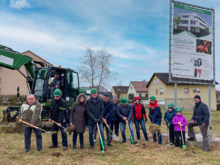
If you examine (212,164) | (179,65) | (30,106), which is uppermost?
(179,65)

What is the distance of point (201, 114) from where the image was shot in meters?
7.25

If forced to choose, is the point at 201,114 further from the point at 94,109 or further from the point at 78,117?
the point at 78,117

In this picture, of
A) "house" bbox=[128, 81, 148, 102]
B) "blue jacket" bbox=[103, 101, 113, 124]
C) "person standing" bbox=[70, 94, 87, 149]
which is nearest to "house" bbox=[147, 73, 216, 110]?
"house" bbox=[128, 81, 148, 102]

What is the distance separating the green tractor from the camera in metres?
9.56

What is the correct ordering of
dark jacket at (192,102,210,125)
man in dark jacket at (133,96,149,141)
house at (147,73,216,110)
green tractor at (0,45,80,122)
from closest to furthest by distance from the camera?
dark jacket at (192,102,210,125)
man in dark jacket at (133,96,149,141)
green tractor at (0,45,80,122)
house at (147,73,216,110)

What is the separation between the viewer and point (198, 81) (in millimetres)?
10219

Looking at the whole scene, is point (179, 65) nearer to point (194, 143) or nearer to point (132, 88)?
point (194, 143)

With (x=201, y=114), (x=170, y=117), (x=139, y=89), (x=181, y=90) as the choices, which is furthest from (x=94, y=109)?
(x=139, y=89)

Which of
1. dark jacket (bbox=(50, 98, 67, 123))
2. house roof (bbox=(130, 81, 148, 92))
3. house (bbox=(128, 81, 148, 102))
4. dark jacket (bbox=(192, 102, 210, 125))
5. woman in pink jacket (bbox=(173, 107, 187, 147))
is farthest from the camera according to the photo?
house roof (bbox=(130, 81, 148, 92))

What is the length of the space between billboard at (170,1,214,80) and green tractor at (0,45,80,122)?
4.47 metres

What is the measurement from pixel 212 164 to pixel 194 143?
203cm

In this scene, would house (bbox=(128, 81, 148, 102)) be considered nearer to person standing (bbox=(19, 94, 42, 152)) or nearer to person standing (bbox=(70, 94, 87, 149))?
person standing (bbox=(70, 94, 87, 149))

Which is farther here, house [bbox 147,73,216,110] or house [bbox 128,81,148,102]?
house [bbox 128,81,148,102]

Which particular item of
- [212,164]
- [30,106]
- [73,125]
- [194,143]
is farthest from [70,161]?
[194,143]
